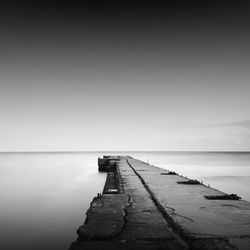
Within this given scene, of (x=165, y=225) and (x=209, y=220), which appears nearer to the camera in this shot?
(x=165, y=225)

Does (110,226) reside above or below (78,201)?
above

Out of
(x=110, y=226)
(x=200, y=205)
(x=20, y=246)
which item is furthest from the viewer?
(x=20, y=246)

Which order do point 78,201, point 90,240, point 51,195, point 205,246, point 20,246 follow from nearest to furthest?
1. point 205,246
2. point 90,240
3. point 20,246
4. point 78,201
5. point 51,195

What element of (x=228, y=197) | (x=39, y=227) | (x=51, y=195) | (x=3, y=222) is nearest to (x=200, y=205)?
(x=228, y=197)

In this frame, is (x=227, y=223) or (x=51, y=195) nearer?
(x=227, y=223)

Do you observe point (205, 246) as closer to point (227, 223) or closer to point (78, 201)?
point (227, 223)

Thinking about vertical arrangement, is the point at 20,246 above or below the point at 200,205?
below

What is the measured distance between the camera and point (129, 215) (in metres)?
4.40

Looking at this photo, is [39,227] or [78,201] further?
[78,201]

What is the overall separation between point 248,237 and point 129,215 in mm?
1898

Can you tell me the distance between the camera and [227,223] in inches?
152

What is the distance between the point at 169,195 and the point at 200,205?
1375 mm

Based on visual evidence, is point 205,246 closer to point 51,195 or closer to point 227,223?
point 227,223

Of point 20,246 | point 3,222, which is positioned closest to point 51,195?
point 3,222
